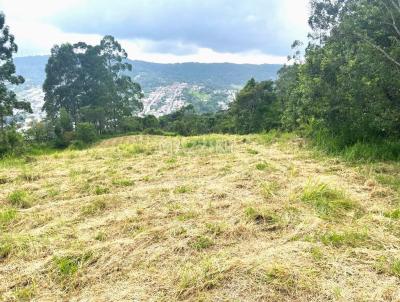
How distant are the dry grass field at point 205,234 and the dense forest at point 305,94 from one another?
6.87ft

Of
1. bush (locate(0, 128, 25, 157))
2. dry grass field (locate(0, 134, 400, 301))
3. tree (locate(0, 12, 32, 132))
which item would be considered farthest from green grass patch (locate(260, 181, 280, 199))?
tree (locate(0, 12, 32, 132))

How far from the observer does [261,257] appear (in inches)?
156

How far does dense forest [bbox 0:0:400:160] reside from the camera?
9336 mm

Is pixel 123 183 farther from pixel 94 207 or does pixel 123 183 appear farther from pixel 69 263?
pixel 69 263

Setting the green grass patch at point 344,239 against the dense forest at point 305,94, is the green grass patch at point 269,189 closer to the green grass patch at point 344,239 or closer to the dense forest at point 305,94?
the green grass patch at point 344,239

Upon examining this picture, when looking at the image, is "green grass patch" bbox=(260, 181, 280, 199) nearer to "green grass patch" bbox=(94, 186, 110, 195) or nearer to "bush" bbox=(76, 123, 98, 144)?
"green grass patch" bbox=(94, 186, 110, 195)

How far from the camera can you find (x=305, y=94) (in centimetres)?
1178

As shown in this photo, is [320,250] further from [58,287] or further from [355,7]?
[355,7]

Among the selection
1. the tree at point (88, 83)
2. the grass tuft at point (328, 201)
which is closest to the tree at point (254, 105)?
the tree at point (88, 83)

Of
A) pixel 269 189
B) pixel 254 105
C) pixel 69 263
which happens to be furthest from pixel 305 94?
pixel 254 105

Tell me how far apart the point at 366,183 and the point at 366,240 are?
262 centimetres

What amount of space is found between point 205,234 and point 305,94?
27.0 feet

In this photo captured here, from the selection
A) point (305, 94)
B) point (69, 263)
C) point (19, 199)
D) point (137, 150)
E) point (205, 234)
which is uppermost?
point (305, 94)

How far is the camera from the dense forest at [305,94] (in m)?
9.34
